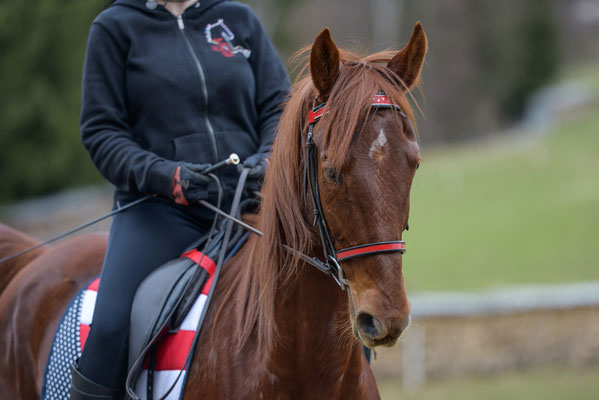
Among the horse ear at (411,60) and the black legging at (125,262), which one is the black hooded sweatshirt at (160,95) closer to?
the black legging at (125,262)

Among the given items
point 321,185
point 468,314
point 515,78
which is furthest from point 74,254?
point 515,78

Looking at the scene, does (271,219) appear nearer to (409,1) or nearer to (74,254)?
(74,254)

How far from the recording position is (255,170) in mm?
3242

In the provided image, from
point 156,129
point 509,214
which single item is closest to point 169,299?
point 156,129

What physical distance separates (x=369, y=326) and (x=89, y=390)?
4.70 feet

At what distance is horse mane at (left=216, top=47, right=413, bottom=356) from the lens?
2.41 metres

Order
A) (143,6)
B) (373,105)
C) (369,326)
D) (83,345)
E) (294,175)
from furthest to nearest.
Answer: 1. (143,6)
2. (83,345)
3. (294,175)
4. (373,105)
5. (369,326)

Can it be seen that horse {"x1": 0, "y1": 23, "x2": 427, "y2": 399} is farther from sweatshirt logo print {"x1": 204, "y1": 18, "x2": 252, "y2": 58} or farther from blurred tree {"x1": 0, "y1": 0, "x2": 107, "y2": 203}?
blurred tree {"x1": 0, "y1": 0, "x2": 107, "y2": 203}

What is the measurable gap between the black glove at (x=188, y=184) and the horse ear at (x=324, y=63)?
836 mm

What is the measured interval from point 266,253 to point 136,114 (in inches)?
45.6

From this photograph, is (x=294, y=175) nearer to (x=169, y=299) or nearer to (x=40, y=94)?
(x=169, y=299)

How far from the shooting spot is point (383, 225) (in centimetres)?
232

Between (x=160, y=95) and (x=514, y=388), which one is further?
(x=514, y=388)

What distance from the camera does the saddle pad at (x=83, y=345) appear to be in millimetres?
2951
